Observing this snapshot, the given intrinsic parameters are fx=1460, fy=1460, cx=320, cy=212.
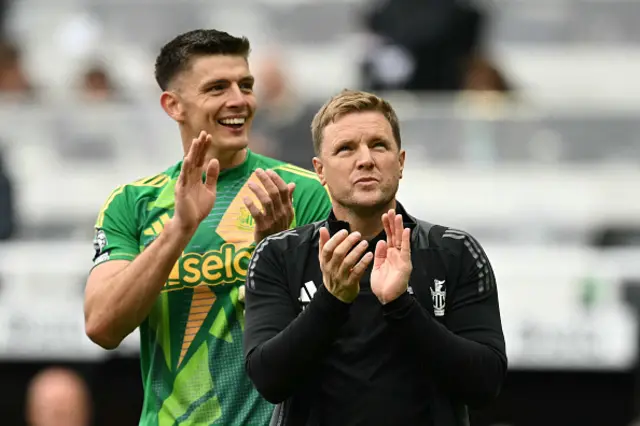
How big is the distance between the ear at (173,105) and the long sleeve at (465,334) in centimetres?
156

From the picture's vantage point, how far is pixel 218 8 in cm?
1658

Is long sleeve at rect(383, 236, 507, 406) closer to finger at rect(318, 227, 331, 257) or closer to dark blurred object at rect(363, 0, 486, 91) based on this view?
finger at rect(318, 227, 331, 257)

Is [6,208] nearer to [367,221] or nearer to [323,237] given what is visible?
[367,221]

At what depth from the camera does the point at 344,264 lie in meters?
4.23

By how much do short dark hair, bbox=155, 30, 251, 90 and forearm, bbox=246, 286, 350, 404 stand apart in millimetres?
1626

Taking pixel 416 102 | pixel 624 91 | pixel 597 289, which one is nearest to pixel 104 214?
pixel 597 289

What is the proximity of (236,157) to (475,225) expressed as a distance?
5974 millimetres

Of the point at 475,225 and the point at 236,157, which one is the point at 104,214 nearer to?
the point at 236,157

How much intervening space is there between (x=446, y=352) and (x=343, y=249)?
43 cm

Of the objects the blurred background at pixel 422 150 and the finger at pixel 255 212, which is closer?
the finger at pixel 255 212

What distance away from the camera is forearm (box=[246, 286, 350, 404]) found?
4277 mm

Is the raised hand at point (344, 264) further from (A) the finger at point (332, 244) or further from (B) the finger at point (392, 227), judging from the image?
(B) the finger at point (392, 227)

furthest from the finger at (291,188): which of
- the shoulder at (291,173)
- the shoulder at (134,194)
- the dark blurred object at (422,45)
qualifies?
the dark blurred object at (422,45)

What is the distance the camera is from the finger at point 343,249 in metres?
4.24
